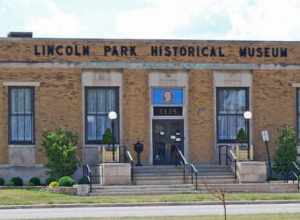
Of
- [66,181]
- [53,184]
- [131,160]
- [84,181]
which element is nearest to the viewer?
[53,184]

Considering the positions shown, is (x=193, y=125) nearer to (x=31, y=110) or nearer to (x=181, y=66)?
(x=181, y=66)

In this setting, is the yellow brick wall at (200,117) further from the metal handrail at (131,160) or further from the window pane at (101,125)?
the window pane at (101,125)

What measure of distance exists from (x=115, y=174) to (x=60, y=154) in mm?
2817

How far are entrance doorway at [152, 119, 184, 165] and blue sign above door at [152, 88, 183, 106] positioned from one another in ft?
2.84

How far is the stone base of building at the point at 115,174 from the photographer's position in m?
43.9

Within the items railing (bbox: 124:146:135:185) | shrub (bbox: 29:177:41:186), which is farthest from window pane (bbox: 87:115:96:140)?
shrub (bbox: 29:177:41:186)

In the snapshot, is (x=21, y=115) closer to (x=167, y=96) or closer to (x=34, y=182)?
(x=34, y=182)

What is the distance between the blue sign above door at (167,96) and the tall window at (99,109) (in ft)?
5.98

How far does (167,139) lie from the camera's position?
1897 inches

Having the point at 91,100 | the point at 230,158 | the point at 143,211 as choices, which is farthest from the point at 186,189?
the point at 143,211

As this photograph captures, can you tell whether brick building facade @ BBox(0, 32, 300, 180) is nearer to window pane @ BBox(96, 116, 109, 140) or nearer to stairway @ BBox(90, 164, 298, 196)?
window pane @ BBox(96, 116, 109, 140)

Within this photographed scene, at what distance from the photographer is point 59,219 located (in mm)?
28906

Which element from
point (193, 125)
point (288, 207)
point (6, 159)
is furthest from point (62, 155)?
point (288, 207)

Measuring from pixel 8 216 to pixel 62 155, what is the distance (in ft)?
46.3
